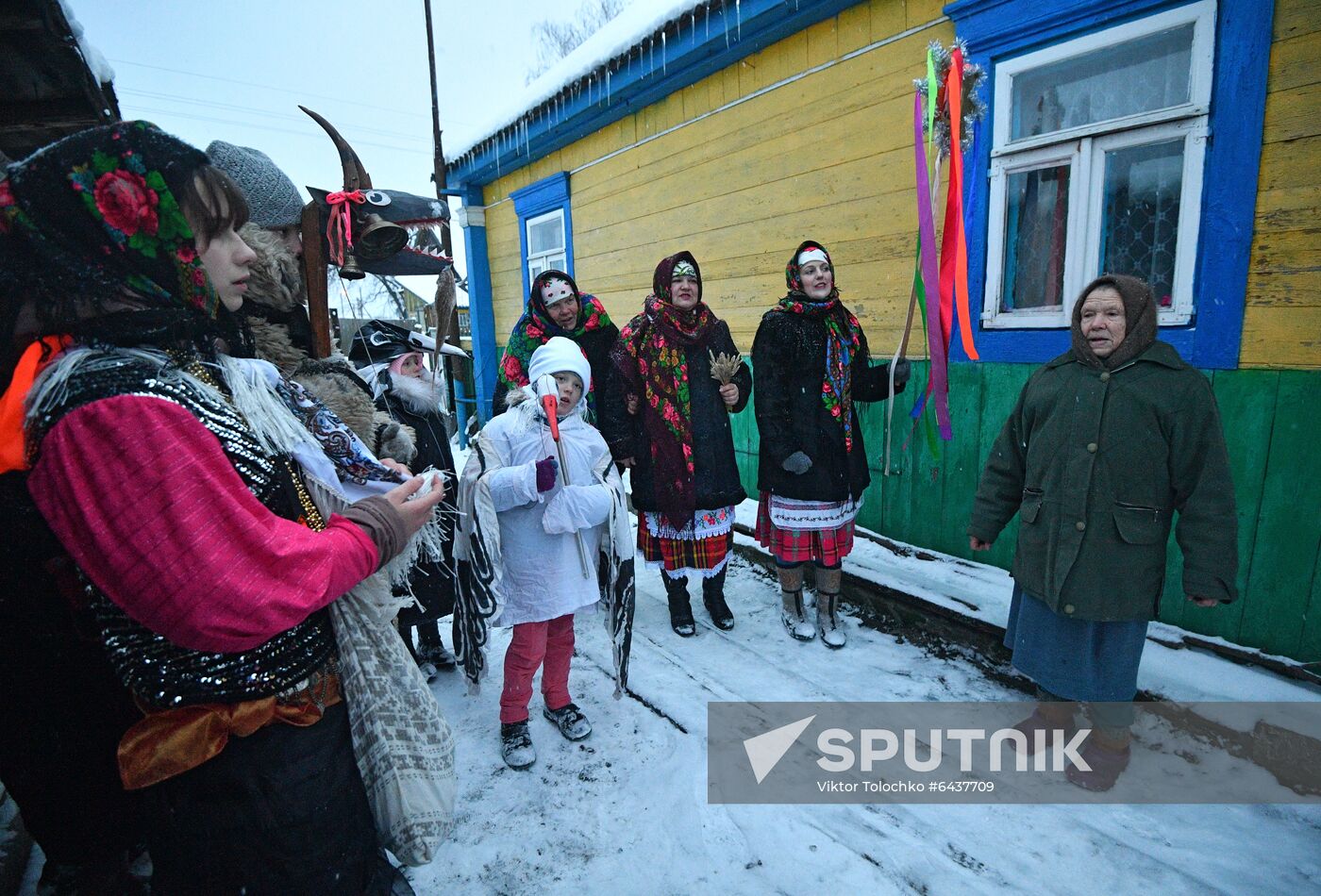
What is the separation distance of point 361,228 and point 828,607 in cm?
269

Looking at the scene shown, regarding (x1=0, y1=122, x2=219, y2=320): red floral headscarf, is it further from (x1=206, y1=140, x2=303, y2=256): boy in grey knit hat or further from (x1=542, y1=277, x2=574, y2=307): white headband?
(x1=542, y1=277, x2=574, y2=307): white headband

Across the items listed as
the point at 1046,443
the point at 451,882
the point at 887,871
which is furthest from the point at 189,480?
the point at 1046,443

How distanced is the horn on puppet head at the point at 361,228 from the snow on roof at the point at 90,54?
2.58 feet

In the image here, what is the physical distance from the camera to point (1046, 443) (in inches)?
84.3

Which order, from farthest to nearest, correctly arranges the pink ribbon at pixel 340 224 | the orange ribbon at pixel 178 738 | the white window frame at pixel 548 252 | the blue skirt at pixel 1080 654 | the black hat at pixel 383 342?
the white window frame at pixel 548 252 → the black hat at pixel 383 342 → the blue skirt at pixel 1080 654 → the pink ribbon at pixel 340 224 → the orange ribbon at pixel 178 738

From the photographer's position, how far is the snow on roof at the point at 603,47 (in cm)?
445

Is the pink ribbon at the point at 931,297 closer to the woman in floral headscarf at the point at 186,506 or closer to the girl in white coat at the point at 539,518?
the girl in white coat at the point at 539,518

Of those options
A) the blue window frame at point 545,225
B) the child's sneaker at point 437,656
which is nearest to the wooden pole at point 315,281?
the child's sneaker at point 437,656

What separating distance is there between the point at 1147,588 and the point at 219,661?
8.23ft

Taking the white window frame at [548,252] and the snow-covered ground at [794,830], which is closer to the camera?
the snow-covered ground at [794,830]

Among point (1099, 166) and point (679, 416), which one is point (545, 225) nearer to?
point (679, 416)

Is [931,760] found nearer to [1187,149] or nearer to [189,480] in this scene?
[189,480]

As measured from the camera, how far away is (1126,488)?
1.99 m

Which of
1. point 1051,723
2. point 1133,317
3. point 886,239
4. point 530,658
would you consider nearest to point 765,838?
point 530,658
